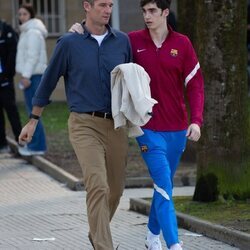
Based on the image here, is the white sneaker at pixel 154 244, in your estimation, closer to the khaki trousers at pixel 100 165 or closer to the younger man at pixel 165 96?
the younger man at pixel 165 96

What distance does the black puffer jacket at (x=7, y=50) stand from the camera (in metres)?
14.6

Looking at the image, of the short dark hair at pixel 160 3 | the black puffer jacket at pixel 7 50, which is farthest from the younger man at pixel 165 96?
the black puffer jacket at pixel 7 50

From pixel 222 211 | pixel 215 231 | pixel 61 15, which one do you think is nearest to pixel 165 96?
pixel 215 231

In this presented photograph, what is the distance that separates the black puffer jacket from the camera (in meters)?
14.6

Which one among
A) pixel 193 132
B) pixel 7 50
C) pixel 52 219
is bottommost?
pixel 52 219

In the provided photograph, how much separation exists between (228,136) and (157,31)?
258 cm

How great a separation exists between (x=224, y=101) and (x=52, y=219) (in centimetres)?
204

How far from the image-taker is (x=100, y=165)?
7.43 meters

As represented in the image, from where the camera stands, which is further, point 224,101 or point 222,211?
point 224,101

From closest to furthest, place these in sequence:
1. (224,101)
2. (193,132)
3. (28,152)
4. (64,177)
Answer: (193,132)
(224,101)
(64,177)
(28,152)

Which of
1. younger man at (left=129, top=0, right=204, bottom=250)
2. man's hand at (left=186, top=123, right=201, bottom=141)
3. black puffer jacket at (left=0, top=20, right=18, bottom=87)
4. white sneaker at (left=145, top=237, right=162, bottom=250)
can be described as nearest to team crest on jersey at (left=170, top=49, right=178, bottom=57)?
younger man at (left=129, top=0, right=204, bottom=250)

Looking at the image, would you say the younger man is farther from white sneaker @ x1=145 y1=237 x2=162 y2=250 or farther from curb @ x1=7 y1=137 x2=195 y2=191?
curb @ x1=7 y1=137 x2=195 y2=191

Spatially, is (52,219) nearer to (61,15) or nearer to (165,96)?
(165,96)

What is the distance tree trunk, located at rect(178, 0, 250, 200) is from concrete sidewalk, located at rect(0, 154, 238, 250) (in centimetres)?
87
